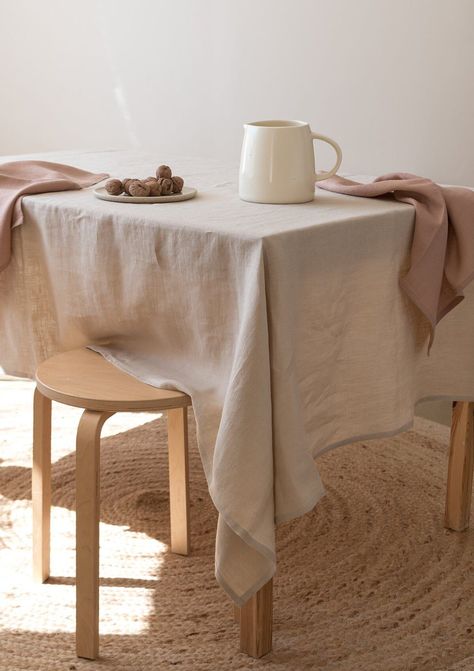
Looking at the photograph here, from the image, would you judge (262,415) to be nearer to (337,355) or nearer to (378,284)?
(337,355)

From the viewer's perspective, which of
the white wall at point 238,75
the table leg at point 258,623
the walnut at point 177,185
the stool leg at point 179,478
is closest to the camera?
the table leg at point 258,623

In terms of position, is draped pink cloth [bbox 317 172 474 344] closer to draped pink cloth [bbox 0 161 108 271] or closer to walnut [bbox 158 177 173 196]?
walnut [bbox 158 177 173 196]

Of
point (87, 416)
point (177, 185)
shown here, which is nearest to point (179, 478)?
point (87, 416)

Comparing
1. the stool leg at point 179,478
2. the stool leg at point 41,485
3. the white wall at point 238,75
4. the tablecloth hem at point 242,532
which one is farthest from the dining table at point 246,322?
the white wall at point 238,75

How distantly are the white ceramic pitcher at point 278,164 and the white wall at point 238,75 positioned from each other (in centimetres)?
84

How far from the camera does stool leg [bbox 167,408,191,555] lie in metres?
1.69

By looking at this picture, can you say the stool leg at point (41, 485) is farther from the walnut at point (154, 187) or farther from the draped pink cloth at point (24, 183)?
the walnut at point (154, 187)

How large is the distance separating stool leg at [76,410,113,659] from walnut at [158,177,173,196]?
0.38 metres

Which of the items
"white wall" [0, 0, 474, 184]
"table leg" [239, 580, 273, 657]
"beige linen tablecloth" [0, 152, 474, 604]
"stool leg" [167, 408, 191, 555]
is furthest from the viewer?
"white wall" [0, 0, 474, 184]

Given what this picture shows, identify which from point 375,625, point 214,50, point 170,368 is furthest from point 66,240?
point 214,50

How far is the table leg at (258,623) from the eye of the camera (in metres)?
1.43

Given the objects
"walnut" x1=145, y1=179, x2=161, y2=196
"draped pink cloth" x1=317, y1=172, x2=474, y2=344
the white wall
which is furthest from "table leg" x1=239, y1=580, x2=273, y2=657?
the white wall

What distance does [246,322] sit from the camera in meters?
1.24

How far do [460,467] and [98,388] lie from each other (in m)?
0.81
